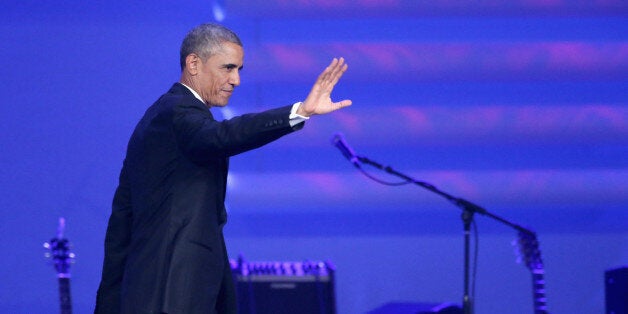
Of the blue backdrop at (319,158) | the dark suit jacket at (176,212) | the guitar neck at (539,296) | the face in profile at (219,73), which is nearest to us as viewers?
the dark suit jacket at (176,212)

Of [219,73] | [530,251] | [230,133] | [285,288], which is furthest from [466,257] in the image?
[230,133]

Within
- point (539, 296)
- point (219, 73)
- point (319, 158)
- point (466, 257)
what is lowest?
point (539, 296)

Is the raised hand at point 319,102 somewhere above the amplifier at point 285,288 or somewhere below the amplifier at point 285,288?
above

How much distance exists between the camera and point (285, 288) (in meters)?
4.88

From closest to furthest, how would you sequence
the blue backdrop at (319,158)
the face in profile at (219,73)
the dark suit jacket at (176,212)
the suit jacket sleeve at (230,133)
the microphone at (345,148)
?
the suit jacket sleeve at (230,133), the dark suit jacket at (176,212), the face in profile at (219,73), the microphone at (345,148), the blue backdrop at (319,158)

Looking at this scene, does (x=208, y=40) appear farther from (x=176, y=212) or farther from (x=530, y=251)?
(x=530, y=251)

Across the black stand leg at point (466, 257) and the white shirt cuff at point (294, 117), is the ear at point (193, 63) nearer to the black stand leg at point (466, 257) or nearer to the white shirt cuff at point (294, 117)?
the white shirt cuff at point (294, 117)

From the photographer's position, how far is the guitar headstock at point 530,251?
5031 millimetres

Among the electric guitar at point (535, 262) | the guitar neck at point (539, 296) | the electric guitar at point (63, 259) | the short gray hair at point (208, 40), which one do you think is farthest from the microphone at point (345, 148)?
the short gray hair at point (208, 40)

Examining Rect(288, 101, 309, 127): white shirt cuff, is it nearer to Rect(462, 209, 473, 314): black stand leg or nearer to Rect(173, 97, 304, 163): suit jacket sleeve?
Rect(173, 97, 304, 163): suit jacket sleeve

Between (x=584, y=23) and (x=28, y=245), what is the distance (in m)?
3.37

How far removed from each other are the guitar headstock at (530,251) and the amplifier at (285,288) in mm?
967

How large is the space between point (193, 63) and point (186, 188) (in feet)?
1.36

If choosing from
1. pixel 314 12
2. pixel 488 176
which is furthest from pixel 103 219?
pixel 488 176
